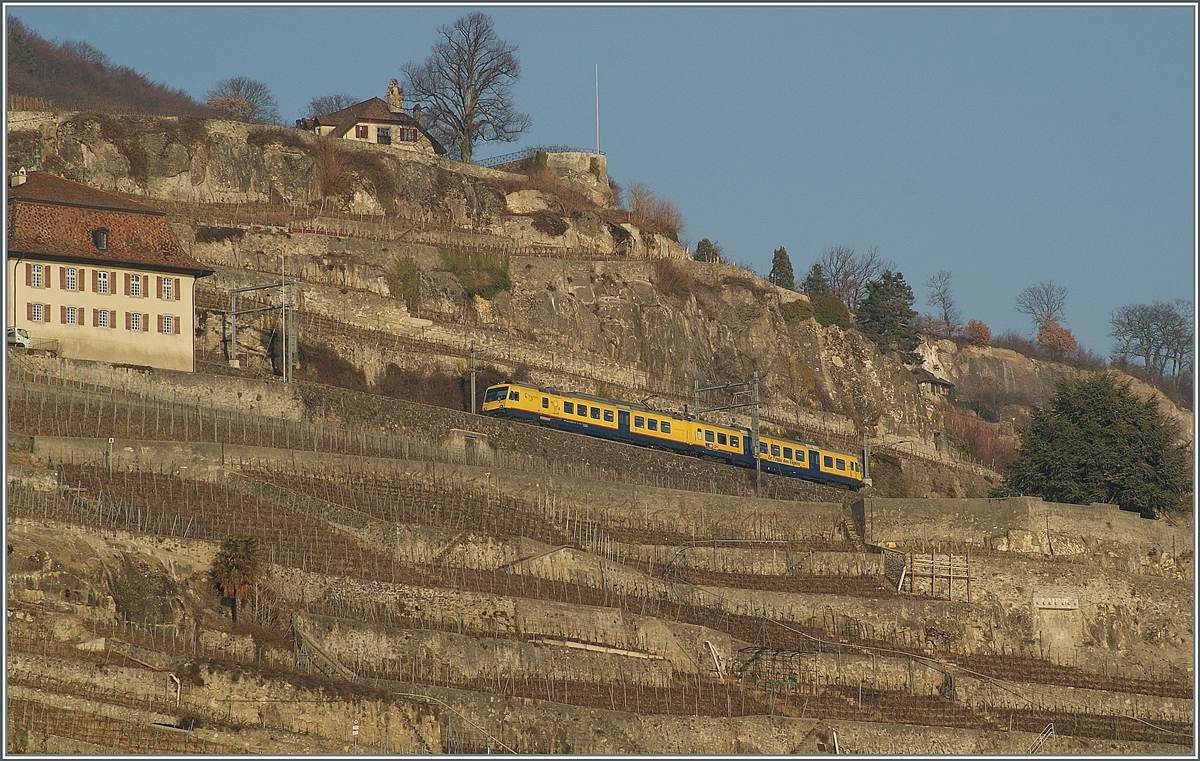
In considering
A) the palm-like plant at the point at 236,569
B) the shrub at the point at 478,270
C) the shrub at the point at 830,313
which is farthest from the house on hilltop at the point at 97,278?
the shrub at the point at 830,313

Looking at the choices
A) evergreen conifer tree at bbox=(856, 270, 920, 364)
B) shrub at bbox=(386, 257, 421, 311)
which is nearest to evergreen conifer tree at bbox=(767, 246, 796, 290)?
evergreen conifer tree at bbox=(856, 270, 920, 364)

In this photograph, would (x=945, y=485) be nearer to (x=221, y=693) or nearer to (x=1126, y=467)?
(x=1126, y=467)

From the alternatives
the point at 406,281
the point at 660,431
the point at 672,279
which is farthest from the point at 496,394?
the point at 672,279

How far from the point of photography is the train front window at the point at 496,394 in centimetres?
7075

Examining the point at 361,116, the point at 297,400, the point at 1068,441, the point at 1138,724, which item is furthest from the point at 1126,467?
the point at 361,116

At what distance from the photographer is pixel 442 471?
58.8 metres

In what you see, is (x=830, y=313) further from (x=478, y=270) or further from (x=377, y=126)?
(x=377, y=126)

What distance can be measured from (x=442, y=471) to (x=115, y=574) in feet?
54.1

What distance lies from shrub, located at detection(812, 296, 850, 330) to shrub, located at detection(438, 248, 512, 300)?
21130mm

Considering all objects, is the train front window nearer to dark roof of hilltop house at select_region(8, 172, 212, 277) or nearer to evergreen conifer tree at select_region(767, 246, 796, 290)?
dark roof of hilltop house at select_region(8, 172, 212, 277)

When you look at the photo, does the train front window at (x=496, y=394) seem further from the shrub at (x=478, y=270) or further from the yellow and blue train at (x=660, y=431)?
the shrub at (x=478, y=270)

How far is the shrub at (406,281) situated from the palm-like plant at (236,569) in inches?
1316

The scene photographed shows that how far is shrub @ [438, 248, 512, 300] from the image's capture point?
81.9 metres

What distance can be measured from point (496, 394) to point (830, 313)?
32.1 metres
